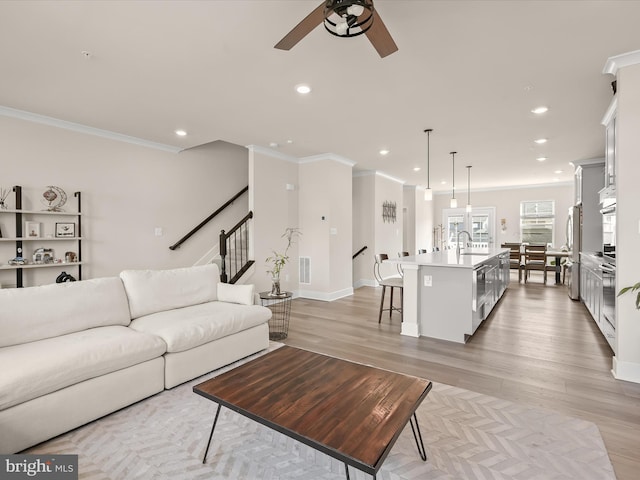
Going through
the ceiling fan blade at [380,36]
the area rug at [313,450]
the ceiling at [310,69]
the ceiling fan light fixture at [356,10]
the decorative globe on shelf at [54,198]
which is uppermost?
the ceiling at [310,69]

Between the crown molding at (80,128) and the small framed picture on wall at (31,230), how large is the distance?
1270mm

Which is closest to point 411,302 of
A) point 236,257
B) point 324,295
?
point 324,295

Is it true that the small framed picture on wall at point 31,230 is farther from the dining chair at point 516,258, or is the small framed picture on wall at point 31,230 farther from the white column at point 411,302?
the dining chair at point 516,258

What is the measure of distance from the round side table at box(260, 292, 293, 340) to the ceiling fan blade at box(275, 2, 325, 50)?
8.87 ft

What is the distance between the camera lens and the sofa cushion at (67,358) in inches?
72.9

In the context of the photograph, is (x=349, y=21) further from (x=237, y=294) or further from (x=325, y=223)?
(x=325, y=223)

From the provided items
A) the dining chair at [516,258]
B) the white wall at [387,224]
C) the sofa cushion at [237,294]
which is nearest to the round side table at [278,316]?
the sofa cushion at [237,294]

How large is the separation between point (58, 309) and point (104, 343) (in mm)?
592

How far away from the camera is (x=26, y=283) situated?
13.2 feet

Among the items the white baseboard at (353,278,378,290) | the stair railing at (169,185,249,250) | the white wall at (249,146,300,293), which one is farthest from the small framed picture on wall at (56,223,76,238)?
the white baseboard at (353,278,378,290)

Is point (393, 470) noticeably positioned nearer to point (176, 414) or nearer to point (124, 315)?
point (176, 414)

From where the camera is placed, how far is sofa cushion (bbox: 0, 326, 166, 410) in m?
1.85

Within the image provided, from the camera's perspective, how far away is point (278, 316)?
4.99 meters

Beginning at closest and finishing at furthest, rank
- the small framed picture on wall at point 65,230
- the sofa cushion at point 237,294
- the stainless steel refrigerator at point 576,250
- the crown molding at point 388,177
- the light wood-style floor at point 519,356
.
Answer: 1. the light wood-style floor at point 519,356
2. the sofa cushion at point 237,294
3. the small framed picture on wall at point 65,230
4. the stainless steel refrigerator at point 576,250
5. the crown molding at point 388,177
